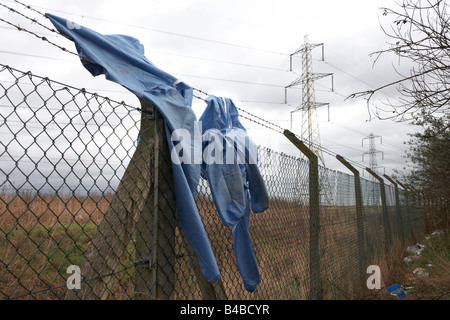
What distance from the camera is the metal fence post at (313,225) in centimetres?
393

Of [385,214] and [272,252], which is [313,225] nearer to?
[272,252]

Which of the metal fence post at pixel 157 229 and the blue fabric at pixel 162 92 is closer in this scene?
the blue fabric at pixel 162 92

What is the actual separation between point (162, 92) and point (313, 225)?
105 inches

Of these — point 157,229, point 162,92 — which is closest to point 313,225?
point 157,229

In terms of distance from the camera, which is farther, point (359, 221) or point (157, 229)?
point (359, 221)

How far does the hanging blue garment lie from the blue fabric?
0.27 metres

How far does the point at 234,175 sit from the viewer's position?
2391 millimetres

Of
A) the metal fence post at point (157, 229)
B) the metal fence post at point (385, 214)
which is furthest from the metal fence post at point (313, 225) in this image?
the metal fence post at point (385, 214)

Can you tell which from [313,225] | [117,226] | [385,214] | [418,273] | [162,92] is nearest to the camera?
[117,226]

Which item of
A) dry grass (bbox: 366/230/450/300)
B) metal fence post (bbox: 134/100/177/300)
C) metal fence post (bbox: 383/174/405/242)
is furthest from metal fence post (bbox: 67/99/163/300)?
metal fence post (bbox: 383/174/405/242)

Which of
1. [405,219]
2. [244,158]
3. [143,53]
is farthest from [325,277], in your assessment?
[405,219]

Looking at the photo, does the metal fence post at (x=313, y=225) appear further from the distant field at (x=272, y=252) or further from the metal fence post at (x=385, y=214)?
the metal fence post at (x=385, y=214)

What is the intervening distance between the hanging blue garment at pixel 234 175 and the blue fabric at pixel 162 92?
0.89 feet

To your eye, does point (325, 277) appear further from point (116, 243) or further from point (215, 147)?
point (116, 243)
